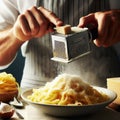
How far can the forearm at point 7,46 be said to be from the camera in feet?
5.42

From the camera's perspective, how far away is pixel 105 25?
1246 millimetres

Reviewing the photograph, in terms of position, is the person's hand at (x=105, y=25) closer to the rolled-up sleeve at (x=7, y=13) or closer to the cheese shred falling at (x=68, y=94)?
the cheese shred falling at (x=68, y=94)

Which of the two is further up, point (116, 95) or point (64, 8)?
point (64, 8)

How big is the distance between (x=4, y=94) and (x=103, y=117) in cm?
34

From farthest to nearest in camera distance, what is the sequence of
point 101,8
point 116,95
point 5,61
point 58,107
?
point 5,61 < point 101,8 < point 116,95 < point 58,107

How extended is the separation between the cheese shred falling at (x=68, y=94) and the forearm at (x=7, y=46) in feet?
1.68

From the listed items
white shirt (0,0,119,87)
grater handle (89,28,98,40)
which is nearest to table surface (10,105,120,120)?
grater handle (89,28,98,40)

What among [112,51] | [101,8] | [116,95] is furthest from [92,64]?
[116,95]

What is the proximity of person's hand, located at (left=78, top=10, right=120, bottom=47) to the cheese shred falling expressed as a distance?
0.18 meters

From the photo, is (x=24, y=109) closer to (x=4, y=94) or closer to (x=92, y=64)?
(x=4, y=94)

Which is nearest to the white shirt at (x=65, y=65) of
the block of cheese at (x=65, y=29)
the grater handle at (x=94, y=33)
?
the grater handle at (x=94, y=33)

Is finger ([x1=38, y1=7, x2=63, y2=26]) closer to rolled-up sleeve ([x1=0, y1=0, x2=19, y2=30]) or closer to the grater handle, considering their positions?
the grater handle

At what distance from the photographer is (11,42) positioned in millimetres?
1659

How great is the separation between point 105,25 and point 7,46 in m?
0.58
